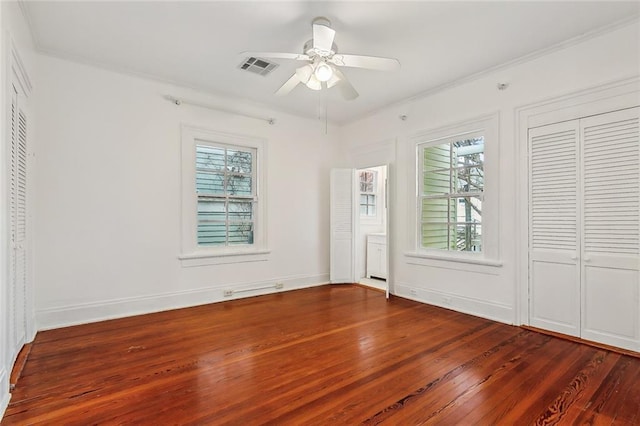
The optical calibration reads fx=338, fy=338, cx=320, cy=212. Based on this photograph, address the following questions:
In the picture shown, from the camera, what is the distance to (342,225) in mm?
5828

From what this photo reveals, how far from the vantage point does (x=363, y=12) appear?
278 cm

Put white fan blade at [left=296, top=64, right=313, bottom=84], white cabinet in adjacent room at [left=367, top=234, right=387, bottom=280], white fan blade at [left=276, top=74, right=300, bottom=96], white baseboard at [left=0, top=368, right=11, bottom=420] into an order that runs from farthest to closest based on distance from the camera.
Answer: white cabinet in adjacent room at [left=367, top=234, right=387, bottom=280]
white fan blade at [left=276, top=74, right=300, bottom=96]
white fan blade at [left=296, top=64, right=313, bottom=84]
white baseboard at [left=0, top=368, right=11, bottom=420]

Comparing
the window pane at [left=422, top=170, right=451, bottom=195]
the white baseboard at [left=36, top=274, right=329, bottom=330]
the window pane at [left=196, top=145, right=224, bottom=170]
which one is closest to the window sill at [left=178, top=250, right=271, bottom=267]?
the white baseboard at [left=36, top=274, right=329, bottom=330]

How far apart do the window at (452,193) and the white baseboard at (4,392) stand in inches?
170

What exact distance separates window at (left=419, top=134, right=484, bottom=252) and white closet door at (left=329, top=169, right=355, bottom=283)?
4.68 feet

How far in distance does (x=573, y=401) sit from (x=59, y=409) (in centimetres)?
320

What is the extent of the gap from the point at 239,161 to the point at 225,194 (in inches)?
21.4

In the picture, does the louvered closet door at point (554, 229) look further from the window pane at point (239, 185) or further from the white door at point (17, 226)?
the white door at point (17, 226)

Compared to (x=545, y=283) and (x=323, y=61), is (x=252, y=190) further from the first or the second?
(x=545, y=283)

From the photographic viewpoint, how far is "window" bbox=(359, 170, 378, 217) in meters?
6.69

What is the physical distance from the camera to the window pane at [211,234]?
4605 millimetres

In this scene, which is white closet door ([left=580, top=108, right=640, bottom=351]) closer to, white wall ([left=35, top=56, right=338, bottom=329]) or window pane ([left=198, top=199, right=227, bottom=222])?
white wall ([left=35, top=56, right=338, bottom=329])

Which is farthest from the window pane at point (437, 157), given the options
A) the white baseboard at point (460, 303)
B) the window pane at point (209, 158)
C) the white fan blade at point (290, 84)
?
the window pane at point (209, 158)

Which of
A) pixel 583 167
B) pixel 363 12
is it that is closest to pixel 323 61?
pixel 363 12
